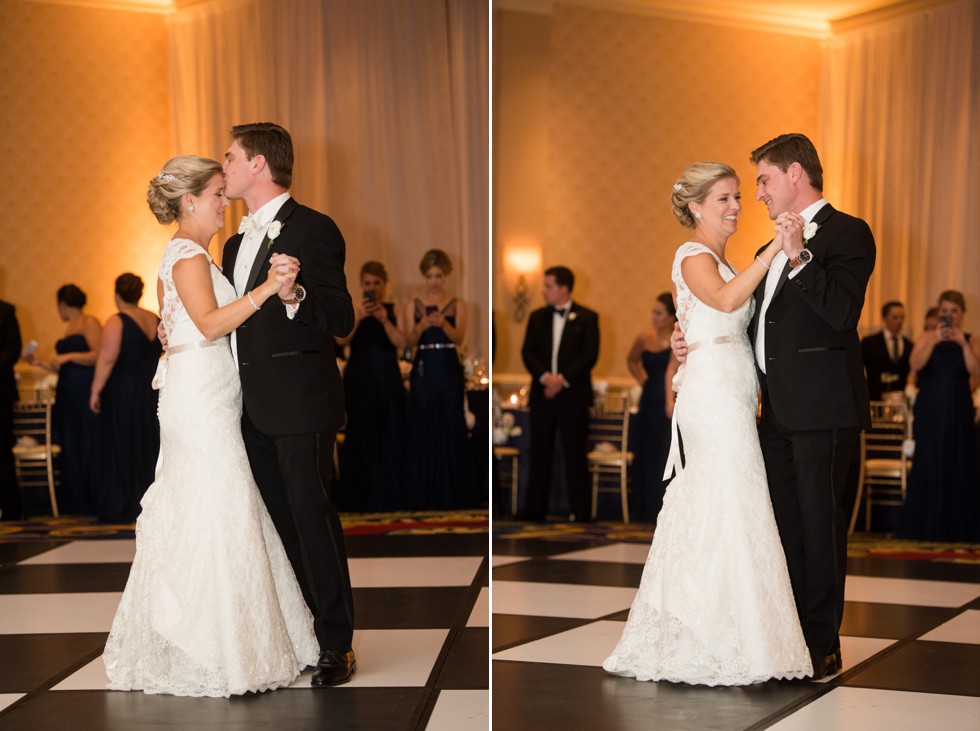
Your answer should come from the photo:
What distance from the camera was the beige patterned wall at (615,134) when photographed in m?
9.59

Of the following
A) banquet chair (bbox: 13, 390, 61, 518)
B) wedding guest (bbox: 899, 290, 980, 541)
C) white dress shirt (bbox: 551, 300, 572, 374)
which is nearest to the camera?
wedding guest (bbox: 899, 290, 980, 541)

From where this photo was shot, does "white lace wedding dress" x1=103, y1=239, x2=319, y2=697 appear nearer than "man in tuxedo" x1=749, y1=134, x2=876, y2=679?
Yes

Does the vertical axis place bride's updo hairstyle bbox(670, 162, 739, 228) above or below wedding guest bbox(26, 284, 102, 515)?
above

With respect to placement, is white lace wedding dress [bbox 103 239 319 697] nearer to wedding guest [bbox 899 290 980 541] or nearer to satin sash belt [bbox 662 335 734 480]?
satin sash belt [bbox 662 335 734 480]

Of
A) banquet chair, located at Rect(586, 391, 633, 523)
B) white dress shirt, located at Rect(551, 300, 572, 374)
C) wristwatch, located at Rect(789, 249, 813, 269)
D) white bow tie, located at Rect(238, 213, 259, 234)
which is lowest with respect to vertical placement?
Result: banquet chair, located at Rect(586, 391, 633, 523)

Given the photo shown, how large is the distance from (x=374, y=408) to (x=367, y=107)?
6.02 ft

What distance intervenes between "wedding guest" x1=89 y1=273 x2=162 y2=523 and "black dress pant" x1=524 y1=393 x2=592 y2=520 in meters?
2.16

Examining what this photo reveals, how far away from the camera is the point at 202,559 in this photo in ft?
9.38

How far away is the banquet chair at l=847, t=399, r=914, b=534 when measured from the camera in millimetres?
6895

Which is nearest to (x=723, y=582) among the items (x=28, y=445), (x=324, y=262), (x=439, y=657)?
(x=439, y=657)

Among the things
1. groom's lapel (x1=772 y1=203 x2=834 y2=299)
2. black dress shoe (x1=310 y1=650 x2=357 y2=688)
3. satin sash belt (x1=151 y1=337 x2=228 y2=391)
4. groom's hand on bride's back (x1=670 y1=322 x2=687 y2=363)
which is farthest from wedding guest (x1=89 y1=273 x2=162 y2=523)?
groom's lapel (x1=772 y1=203 x2=834 y2=299)

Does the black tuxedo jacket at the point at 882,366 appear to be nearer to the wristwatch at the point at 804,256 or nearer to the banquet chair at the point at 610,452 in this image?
the banquet chair at the point at 610,452

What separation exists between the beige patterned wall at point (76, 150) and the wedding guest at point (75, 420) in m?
1.61

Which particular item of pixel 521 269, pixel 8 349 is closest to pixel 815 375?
pixel 8 349
